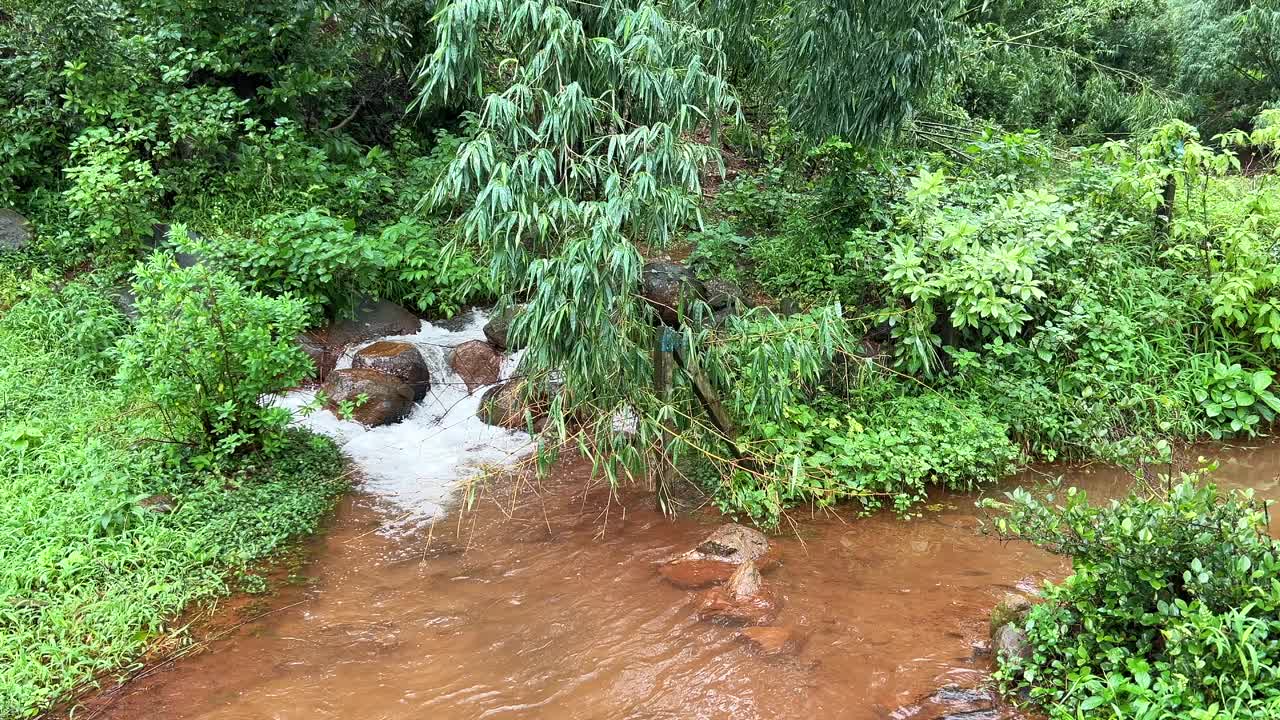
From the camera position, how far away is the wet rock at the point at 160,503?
15.8ft

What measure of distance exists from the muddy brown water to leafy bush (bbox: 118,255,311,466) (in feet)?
3.37

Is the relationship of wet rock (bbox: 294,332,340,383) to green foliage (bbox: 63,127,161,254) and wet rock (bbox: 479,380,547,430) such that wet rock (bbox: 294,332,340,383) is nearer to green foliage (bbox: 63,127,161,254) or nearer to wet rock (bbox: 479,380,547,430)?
wet rock (bbox: 479,380,547,430)

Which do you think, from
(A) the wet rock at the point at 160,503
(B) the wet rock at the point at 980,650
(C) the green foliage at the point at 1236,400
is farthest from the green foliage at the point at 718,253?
(A) the wet rock at the point at 160,503

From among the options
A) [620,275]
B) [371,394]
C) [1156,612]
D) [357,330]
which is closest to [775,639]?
[1156,612]

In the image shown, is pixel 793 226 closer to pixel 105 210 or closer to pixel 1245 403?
pixel 1245 403

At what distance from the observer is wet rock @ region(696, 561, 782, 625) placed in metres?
3.99

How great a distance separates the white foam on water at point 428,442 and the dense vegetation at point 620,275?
1.66 ft

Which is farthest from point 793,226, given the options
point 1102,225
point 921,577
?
point 921,577

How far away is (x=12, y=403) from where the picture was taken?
19.1 ft

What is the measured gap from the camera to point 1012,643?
339cm

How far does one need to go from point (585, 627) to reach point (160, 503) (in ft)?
9.51

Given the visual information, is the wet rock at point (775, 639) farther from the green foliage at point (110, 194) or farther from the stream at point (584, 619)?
the green foliage at point (110, 194)

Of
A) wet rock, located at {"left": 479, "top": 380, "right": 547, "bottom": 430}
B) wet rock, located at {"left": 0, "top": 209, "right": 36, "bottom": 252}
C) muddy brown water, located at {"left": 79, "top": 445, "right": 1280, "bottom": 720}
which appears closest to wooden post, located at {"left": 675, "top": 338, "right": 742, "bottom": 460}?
muddy brown water, located at {"left": 79, "top": 445, "right": 1280, "bottom": 720}

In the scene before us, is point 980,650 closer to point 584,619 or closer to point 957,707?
point 957,707
